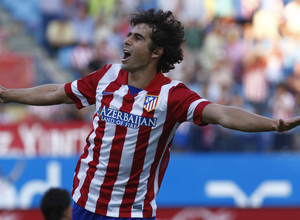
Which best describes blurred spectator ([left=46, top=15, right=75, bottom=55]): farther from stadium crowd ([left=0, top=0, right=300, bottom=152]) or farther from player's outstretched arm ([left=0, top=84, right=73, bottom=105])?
player's outstretched arm ([left=0, top=84, right=73, bottom=105])

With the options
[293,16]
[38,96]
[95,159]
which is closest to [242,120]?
[95,159]

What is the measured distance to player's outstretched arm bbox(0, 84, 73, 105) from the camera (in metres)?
4.34

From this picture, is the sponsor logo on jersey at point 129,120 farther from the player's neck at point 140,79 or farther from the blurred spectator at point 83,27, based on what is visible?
the blurred spectator at point 83,27

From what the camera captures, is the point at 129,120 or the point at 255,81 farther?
the point at 255,81

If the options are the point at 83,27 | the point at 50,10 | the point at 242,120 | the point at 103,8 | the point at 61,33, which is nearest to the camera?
the point at 242,120

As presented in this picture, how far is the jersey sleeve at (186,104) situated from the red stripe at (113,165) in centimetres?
30

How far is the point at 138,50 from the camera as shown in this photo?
424cm

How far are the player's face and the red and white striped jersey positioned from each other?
0.13m

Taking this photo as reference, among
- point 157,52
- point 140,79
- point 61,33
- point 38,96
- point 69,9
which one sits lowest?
point 61,33

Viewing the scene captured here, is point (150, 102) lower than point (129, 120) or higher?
higher

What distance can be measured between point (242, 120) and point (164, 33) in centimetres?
95

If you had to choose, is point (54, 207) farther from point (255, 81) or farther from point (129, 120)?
point (255, 81)

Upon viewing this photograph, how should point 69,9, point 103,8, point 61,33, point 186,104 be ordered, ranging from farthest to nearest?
point 103,8 < point 69,9 < point 61,33 < point 186,104

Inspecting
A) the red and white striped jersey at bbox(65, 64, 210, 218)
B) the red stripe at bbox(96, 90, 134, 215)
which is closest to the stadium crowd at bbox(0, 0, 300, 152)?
the red and white striped jersey at bbox(65, 64, 210, 218)
